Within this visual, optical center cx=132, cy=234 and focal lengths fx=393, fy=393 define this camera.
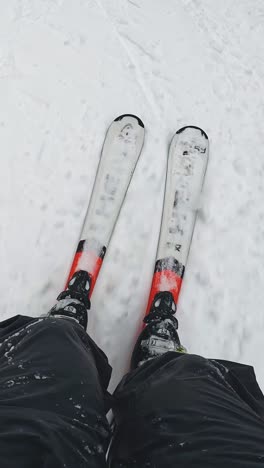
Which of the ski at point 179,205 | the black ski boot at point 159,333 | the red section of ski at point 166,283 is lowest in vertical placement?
the black ski boot at point 159,333

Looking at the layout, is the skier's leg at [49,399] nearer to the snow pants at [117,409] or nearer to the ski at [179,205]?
the snow pants at [117,409]

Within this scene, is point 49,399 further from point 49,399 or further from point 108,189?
point 108,189

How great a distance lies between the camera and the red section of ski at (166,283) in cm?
175

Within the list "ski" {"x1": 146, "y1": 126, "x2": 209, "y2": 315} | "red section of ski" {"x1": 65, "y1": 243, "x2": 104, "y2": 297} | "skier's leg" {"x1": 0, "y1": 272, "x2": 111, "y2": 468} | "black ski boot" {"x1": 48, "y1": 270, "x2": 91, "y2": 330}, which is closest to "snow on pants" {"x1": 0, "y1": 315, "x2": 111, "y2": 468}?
"skier's leg" {"x1": 0, "y1": 272, "x2": 111, "y2": 468}

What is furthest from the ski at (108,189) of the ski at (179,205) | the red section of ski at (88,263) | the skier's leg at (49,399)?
the skier's leg at (49,399)

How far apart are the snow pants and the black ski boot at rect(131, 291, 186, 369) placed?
0.25 m

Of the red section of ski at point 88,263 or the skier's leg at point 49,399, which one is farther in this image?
the red section of ski at point 88,263

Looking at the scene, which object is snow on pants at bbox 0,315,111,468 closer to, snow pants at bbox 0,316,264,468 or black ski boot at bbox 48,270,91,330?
snow pants at bbox 0,316,264,468

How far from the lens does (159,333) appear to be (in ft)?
5.08

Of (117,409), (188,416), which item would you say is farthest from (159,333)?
(188,416)

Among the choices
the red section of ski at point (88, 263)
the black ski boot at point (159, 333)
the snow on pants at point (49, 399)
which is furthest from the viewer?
the red section of ski at point (88, 263)

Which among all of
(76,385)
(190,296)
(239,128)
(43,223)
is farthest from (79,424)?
(239,128)

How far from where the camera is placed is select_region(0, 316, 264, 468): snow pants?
0.85m

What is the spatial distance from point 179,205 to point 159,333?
0.71 m
